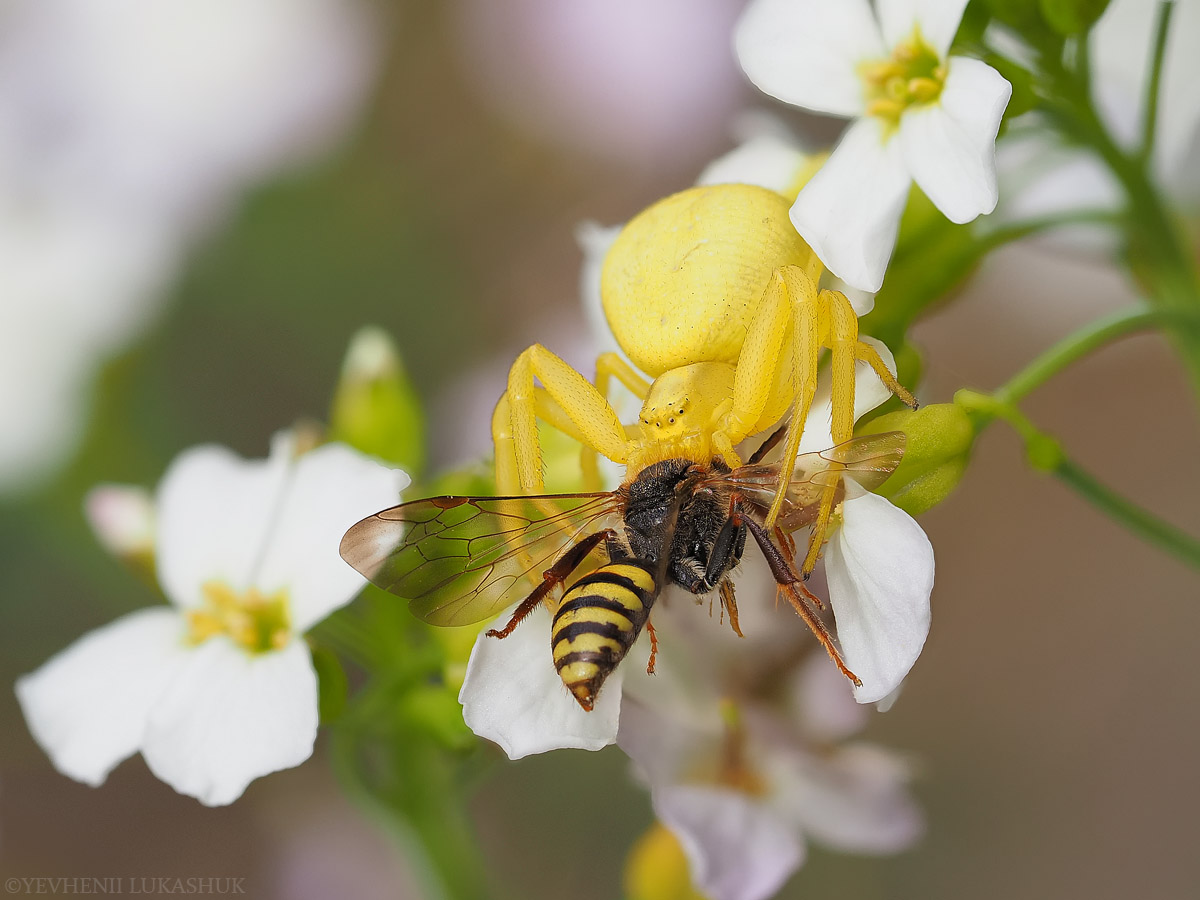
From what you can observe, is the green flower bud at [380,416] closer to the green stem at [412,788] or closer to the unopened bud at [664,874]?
the green stem at [412,788]

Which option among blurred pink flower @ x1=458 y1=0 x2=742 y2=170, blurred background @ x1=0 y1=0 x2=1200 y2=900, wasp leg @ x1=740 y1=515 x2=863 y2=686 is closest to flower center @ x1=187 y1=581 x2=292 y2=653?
wasp leg @ x1=740 y1=515 x2=863 y2=686

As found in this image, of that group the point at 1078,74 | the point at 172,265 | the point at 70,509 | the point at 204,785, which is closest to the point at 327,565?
the point at 204,785

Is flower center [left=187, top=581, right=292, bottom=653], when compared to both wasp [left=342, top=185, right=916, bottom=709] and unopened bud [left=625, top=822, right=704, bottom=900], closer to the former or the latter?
wasp [left=342, top=185, right=916, bottom=709]

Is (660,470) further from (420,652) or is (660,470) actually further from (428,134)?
(428,134)

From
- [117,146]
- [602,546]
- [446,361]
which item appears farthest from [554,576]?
[446,361]

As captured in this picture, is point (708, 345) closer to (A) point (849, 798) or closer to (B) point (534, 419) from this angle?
(B) point (534, 419)

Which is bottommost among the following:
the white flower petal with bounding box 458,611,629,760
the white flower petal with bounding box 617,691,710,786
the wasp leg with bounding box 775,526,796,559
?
the white flower petal with bounding box 617,691,710,786
